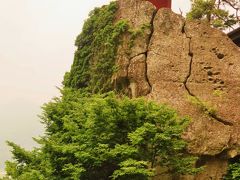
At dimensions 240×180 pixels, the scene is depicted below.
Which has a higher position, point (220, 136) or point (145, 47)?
point (145, 47)

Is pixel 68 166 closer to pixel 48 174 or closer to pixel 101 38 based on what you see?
pixel 48 174

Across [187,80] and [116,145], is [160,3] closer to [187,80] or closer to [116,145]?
[187,80]

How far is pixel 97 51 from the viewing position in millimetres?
18281

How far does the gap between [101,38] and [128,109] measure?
599 cm

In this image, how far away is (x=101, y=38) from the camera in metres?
18.1

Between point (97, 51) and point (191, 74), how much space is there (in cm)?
394

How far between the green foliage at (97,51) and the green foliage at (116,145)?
148 inches

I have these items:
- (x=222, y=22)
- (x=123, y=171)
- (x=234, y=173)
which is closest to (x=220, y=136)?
(x=234, y=173)

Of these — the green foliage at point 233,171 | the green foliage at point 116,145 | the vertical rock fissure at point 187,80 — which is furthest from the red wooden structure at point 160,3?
Result: the green foliage at point 116,145

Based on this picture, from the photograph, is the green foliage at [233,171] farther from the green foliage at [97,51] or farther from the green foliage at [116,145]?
the green foliage at [97,51]

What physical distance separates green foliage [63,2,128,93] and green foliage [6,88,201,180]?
3.77m

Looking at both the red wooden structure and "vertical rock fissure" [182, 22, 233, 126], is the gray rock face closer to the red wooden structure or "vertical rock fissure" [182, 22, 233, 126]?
"vertical rock fissure" [182, 22, 233, 126]

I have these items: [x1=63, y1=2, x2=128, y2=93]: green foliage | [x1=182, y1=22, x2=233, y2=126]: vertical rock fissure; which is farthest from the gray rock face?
[x1=63, y1=2, x2=128, y2=93]: green foliage

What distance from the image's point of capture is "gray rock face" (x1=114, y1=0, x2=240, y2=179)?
15.7 meters
